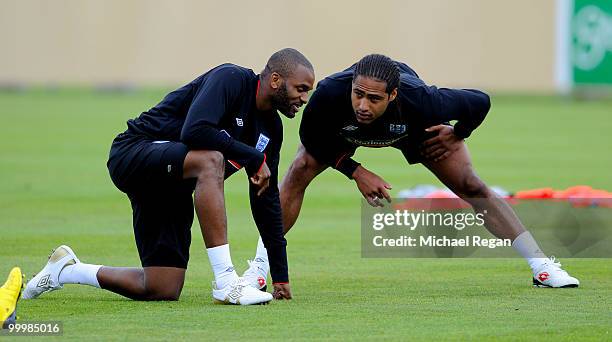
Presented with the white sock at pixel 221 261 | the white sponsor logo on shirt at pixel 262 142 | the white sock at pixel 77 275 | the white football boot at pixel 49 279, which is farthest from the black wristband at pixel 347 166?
the white football boot at pixel 49 279

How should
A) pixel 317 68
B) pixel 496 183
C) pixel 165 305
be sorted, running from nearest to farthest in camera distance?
pixel 165 305 < pixel 496 183 < pixel 317 68

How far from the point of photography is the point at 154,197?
9305 mm

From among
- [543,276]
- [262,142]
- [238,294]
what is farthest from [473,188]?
[238,294]

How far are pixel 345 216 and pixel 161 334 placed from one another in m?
8.24

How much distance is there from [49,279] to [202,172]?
64.1 inches

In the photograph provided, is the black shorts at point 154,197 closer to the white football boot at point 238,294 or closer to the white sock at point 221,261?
the white sock at point 221,261

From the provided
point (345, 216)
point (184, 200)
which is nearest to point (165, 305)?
point (184, 200)

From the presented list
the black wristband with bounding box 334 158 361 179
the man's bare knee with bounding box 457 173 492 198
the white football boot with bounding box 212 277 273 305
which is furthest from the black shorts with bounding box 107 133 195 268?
the man's bare knee with bounding box 457 173 492 198

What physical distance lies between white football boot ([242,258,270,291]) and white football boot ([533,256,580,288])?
2275 millimetres

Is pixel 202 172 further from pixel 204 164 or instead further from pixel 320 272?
pixel 320 272

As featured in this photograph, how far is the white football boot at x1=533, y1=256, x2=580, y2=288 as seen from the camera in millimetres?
9977

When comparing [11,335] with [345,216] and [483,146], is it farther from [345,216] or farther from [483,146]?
[483,146]

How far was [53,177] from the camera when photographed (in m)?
20.0

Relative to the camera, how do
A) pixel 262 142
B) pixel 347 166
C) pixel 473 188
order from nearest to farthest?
pixel 262 142, pixel 347 166, pixel 473 188
